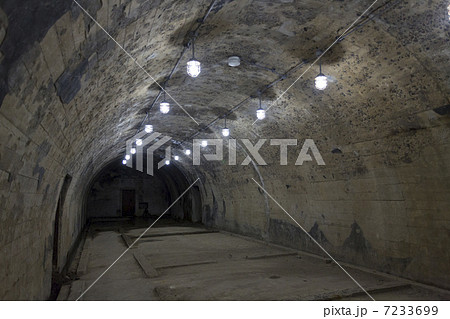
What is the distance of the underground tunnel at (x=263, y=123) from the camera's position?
3781 mm

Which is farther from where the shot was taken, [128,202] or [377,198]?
[128,202]

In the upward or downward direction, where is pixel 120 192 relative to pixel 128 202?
upward

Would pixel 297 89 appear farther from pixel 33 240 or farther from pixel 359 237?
pixel 33 240

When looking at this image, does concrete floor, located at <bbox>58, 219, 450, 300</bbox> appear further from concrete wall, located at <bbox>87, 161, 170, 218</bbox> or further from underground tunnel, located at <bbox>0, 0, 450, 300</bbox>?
concrete wall, located at <bbox>87, 161, 170, 218</bbox>

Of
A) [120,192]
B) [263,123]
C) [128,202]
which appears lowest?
[128,202]

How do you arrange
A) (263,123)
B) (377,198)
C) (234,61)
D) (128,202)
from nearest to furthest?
(234,61) < (377,198) < (263,123) < (128,202)

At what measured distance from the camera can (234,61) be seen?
283 inches

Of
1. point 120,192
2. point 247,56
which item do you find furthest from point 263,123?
point 120,192

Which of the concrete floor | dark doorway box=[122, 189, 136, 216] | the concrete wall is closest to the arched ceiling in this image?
the concrete floor

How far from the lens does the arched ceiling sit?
326 cm

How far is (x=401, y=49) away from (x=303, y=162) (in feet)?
15.3

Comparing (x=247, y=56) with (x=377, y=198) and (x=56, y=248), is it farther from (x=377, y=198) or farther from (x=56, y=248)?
(x=56, y=248)

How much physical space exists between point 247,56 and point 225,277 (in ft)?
15.2

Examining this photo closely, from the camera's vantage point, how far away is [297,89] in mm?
7949
